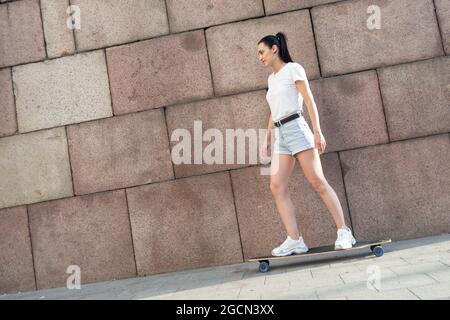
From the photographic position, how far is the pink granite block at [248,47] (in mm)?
6125

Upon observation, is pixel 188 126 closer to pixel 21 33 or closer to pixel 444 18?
pixel 21 33

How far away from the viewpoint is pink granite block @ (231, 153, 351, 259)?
5902mm

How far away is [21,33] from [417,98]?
5.36 metres

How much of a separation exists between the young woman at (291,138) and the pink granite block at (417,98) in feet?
4.84

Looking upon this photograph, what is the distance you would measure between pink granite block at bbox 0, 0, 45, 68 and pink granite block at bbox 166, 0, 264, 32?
6.06 ft

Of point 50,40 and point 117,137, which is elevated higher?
point 50,40

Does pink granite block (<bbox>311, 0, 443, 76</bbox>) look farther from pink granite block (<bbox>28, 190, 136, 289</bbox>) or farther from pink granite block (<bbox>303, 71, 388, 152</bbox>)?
pink granite block (<bbox>28, 190, 136, 289</bbox>)

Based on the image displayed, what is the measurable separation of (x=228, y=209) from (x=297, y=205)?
2.88 feet

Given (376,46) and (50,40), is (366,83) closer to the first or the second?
(376,46)

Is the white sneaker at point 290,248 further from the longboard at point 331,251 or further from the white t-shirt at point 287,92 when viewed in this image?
the white t-shirt at point 287,92

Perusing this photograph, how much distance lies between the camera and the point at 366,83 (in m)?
6.00

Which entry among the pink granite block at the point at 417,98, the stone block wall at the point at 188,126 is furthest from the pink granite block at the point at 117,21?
the pink granite block at the point at 417,98
